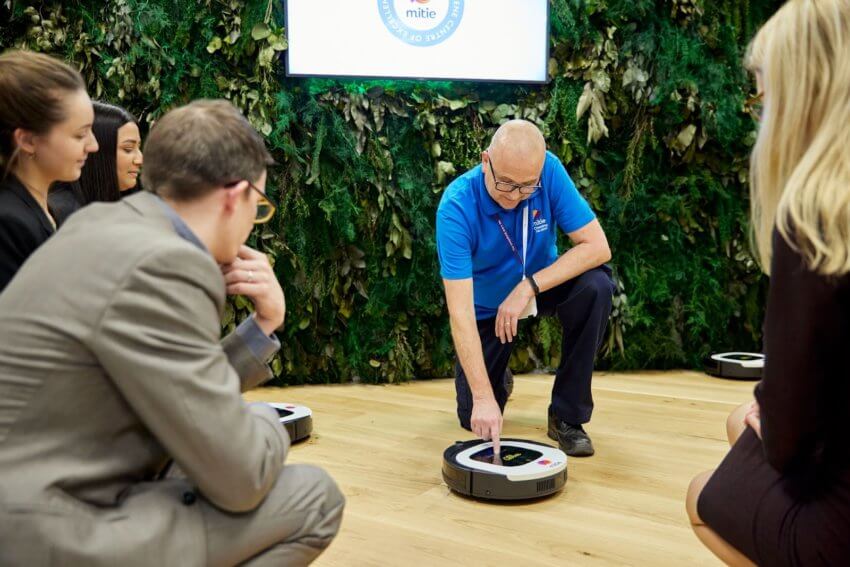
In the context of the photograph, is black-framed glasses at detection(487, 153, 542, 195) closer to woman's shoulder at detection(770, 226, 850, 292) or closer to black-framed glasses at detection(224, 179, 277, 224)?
black-framed glasses at detection(224, 179, 277, 224)

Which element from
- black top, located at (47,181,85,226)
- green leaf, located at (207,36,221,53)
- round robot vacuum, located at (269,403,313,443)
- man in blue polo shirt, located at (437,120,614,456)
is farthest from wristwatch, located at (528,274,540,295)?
green leaf, located at (207,36,221,53)

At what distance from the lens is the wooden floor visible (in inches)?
74.6

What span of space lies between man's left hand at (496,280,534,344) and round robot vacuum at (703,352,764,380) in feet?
5.22

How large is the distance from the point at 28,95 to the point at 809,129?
1464mm

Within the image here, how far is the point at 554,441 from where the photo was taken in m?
2.76

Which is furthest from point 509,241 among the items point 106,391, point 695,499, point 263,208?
point 106,391

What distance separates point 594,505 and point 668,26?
2.49 m

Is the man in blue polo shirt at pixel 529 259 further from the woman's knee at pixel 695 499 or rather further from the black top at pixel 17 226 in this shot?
the black top at pixel 17 226

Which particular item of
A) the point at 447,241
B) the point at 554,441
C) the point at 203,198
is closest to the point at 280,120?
the point at 447,241

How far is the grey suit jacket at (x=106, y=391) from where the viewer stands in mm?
1008

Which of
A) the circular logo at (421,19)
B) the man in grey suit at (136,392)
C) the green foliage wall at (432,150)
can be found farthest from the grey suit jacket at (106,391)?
the circular logo at (421,19)

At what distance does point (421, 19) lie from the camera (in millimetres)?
3496

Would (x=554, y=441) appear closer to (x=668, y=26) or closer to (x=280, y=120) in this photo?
(x=280, y=120)

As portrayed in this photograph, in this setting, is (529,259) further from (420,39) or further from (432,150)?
(420,39)
